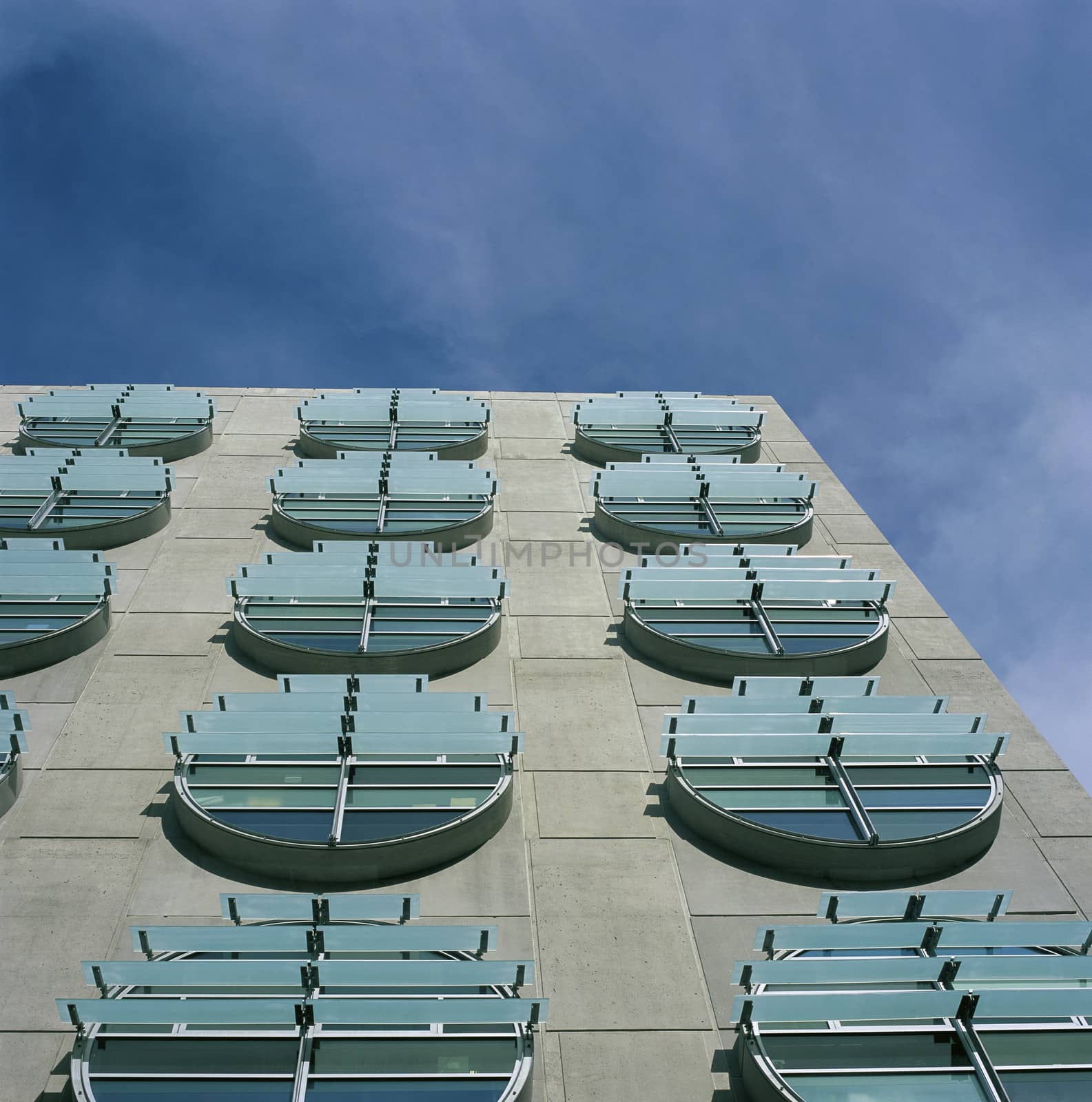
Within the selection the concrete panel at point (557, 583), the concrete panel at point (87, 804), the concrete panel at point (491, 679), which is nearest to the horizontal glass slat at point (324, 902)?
the concrete panel at point (87, 804)

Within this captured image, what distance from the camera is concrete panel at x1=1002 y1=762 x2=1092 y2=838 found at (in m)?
14.8

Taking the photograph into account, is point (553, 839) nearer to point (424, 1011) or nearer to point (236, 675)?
point (424, 1011)

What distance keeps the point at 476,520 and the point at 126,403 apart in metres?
10.0

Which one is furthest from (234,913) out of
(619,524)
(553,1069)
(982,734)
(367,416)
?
(367,416)

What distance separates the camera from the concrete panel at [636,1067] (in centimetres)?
1113

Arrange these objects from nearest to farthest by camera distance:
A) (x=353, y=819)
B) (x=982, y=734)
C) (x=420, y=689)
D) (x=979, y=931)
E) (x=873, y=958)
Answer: (x=873, y=958)
(x=979, y=931)
(x=353, y=819)
(x=982, y=734)
(x=420, y=689)

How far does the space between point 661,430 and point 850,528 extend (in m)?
5.72

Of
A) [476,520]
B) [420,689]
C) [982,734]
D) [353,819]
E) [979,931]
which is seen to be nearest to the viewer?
[979,931]

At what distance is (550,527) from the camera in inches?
877

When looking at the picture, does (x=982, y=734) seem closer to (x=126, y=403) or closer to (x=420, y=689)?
(x=420, y=689)

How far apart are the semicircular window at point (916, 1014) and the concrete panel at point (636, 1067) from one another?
1.58ft

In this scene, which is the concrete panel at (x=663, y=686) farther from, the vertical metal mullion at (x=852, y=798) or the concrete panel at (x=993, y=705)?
the concrete panel at (x=993, y=705)

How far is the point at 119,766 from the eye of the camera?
15.3 metres

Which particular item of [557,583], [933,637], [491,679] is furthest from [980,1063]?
[557,583]
